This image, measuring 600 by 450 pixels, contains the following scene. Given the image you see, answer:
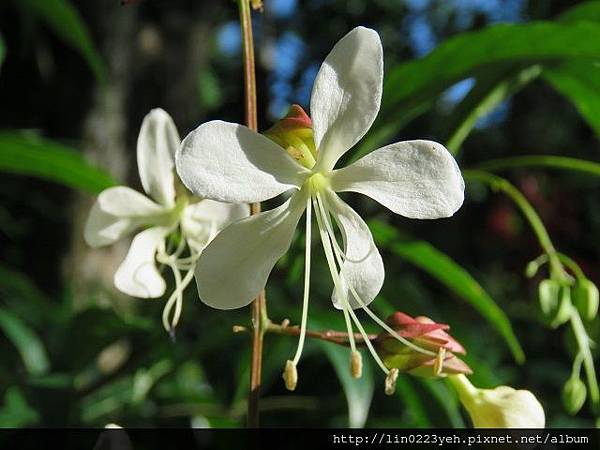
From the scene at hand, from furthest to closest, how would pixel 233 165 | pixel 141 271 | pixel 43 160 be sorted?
pixel 43 160 → pixel 141 271 → pixel 233 165

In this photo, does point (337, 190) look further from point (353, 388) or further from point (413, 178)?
point (353, 388)

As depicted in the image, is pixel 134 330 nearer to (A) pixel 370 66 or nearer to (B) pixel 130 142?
(A) pixel 370 66

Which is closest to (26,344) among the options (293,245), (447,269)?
(293,245)

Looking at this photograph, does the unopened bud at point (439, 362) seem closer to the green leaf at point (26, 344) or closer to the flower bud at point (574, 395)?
the flower bud at point (574, 395)

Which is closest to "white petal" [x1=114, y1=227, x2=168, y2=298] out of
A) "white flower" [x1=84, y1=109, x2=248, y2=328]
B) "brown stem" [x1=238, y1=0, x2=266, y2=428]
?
"white flower" [x1=84, y1=109, x2=248, y2=328]

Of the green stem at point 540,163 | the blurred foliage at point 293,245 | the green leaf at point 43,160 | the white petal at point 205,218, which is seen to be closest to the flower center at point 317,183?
the white petal at point 205,218

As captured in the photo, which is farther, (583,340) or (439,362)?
(583,340)

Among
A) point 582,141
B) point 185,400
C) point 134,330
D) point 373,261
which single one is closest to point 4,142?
point 134,330

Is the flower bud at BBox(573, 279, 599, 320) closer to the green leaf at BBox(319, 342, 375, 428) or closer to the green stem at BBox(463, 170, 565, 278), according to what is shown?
the green stem at BBox(463, 170, 565, 278)
